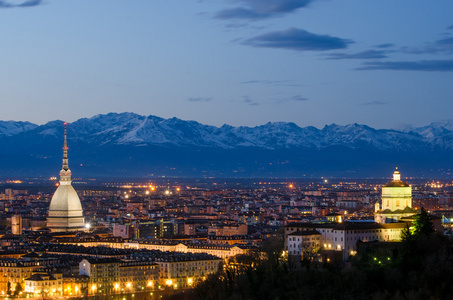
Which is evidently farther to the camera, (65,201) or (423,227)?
(65,201)

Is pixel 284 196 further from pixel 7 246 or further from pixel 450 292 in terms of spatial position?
pixel 450 292

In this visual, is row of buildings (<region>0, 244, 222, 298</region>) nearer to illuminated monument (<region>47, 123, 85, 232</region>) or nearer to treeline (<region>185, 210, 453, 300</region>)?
treeline (<region>185, 210, 453, 300</region>)

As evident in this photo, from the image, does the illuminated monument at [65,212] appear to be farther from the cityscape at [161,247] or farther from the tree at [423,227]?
the tree at [423,227]

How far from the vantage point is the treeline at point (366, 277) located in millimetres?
52125

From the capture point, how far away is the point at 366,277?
53.5 meters

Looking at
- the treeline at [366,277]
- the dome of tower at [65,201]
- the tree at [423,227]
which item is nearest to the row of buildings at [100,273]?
the treeline at [366,277]

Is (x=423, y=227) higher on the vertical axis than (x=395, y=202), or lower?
lower

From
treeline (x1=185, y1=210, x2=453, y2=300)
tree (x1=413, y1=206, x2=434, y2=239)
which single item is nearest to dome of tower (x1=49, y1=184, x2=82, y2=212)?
treeline (x1=185, y1=210, x2=453, y2=300)

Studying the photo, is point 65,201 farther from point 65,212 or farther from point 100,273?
point 100,273

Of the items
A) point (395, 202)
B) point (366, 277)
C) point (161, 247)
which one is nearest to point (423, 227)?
point (366, 277)

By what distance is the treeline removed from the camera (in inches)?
2052

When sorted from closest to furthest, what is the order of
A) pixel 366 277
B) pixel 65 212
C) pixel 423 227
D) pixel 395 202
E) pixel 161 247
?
pixel 366 277 < pixel 423 227 < pixel 395 202 < pixel 161 247 < pixel 65 212

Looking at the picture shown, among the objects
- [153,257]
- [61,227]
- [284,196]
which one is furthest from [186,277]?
[284,196]

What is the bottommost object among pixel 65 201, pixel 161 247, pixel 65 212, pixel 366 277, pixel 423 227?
pixel 161 247
